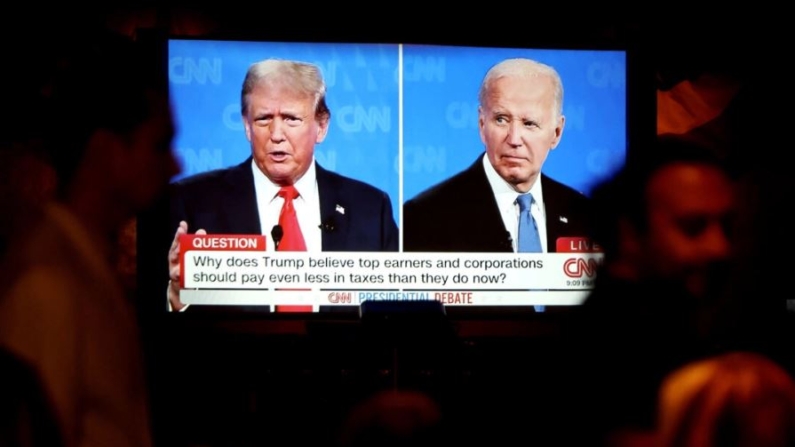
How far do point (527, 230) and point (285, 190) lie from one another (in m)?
0.86

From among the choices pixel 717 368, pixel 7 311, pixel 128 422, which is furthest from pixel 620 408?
pixel 7 311

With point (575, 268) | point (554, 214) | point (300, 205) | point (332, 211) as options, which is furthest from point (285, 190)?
point (575, 268)

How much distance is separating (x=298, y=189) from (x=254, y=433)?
2.77ft

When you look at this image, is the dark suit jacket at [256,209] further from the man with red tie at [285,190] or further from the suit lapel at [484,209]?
the suit lapel at [484,209]

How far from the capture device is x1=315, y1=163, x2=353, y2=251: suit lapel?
3396 millimetres

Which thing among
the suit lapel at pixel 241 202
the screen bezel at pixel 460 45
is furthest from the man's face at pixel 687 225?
the suit lapel at pixel 241 202

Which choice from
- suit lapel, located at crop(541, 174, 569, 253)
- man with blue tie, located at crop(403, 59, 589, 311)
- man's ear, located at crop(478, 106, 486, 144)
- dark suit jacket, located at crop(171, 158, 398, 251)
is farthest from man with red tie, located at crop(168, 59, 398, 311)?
suit lapel, located at crop(541, 174, 569, 253)

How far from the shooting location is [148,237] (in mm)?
3332

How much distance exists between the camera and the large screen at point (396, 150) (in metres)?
3.36

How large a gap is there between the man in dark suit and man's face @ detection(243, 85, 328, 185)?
1.33 feet

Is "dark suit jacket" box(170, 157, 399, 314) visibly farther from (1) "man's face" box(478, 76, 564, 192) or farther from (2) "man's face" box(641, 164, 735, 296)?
(2) "man's face" box(641, 164, 735, 296)

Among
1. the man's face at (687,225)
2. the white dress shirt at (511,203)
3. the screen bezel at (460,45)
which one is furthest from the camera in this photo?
the white dress shirt at (511,203)

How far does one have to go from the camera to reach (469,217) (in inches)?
135

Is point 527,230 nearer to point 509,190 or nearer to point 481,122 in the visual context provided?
point 509,190
